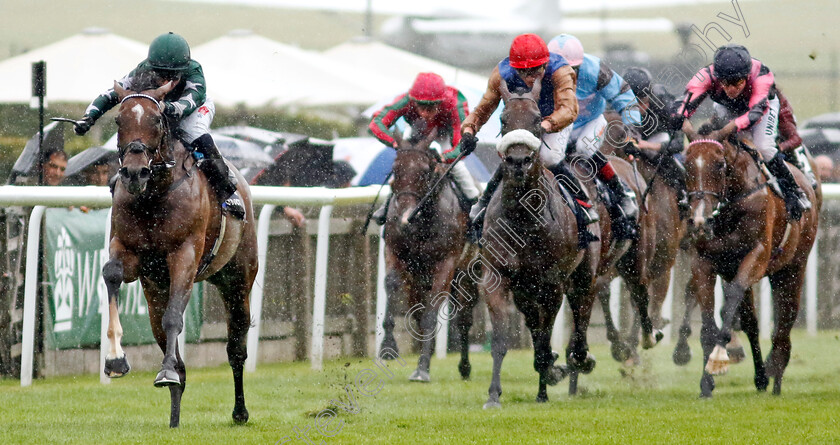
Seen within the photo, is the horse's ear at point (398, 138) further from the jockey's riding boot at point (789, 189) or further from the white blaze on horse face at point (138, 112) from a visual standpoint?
the white blaze on horse face at point (138, 112)

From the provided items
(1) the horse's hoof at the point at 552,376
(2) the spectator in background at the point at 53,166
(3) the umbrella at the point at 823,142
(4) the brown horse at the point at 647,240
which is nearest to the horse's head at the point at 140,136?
(1) the horse's hoof at the point at 552,376

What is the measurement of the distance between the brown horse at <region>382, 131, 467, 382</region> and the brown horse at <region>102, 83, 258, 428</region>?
2.67 metres

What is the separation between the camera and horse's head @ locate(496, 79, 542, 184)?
23.5 feet

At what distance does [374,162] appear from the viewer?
12672mm

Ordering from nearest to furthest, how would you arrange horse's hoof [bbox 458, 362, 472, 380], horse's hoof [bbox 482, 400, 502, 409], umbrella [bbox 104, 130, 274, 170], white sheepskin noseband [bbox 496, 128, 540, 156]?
white sheepskin noseband [bbox 496, 128, 540, 156]
horse's hoof [bbox 482, 400, 502, 409]
horse's hoof [bbox 458, 362, 472, 380]
umbrella [bbox 104, 130, 274, 170]

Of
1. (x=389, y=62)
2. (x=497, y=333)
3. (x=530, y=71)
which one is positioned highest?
(x=389, y=62)

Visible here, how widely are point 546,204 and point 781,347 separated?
2.59m

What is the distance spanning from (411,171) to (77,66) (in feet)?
19.1

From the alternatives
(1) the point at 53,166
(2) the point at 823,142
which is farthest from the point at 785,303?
(2) the point at 823,142

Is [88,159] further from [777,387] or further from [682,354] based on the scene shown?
[777,387]

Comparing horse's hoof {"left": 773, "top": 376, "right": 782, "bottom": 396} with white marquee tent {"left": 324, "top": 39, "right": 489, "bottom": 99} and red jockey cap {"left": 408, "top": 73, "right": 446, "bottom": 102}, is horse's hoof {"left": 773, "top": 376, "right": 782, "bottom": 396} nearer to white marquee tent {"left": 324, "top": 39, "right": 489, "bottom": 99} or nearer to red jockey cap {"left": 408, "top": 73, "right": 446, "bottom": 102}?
red jockey cap {"left": 408, "top": 73, "right": 446, "bottom": 102}

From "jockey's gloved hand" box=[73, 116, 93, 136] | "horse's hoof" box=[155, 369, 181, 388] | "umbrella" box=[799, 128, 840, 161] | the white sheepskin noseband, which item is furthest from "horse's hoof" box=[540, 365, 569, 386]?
"umbrella" box=[799, 128, 840, 161]

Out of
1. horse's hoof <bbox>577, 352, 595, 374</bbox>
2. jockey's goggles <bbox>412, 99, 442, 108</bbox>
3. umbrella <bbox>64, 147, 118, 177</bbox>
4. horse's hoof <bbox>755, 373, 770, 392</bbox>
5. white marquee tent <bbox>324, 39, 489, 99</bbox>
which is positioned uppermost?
white marquee tent <bbox>324, 39, 489, 99</bbox>

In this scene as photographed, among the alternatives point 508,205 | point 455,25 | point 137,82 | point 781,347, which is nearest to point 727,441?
point 508,205
